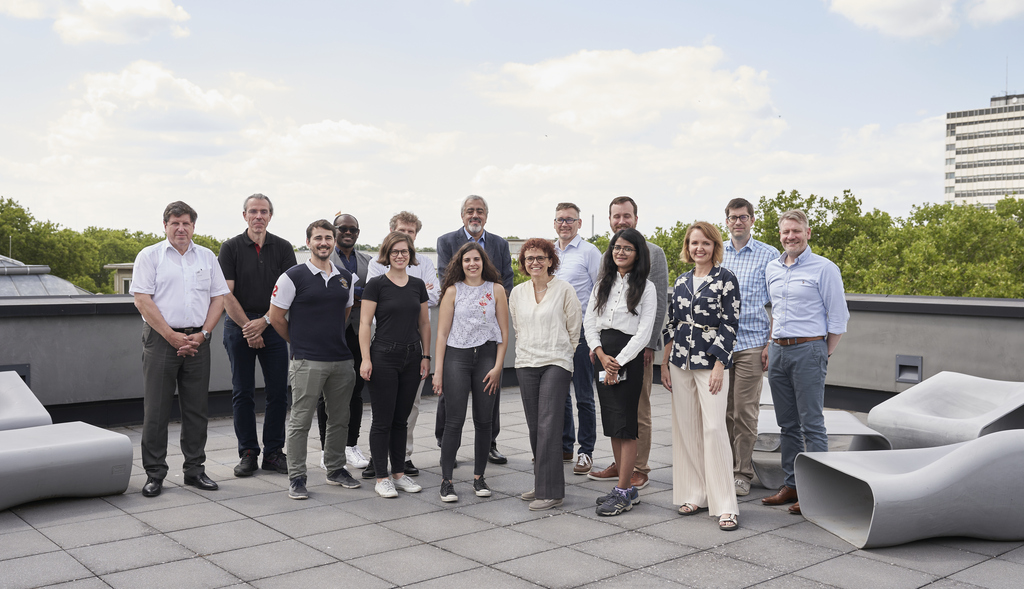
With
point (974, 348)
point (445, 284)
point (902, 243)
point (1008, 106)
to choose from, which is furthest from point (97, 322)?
point (1008, 106)

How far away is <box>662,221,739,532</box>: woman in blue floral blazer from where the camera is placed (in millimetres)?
4840

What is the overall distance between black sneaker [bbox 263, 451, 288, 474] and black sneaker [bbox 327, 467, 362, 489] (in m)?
0.64

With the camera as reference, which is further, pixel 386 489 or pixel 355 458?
pixel 355 458

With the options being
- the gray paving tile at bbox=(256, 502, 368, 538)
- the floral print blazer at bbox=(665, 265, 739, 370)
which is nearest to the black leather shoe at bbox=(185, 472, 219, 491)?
the gray paving tile at bbox=(256, 502, 368, 538)

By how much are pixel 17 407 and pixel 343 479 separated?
2.57m

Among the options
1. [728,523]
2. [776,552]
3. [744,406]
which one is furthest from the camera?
[744,406]

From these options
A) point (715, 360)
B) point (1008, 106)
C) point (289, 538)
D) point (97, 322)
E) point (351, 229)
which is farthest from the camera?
point (1008, 106)

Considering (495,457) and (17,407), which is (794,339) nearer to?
(495,457)

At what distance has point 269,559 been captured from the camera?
13.5 ft

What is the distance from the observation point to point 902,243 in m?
48.4

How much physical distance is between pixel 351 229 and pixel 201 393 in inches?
62.7

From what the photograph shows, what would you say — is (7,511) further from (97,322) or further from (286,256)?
(97,322)

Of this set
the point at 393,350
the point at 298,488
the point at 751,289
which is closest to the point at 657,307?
the point at 751,289

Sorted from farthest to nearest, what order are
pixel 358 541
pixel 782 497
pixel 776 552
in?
pixel 782 497
pixel 358 541
pixel 776 552
